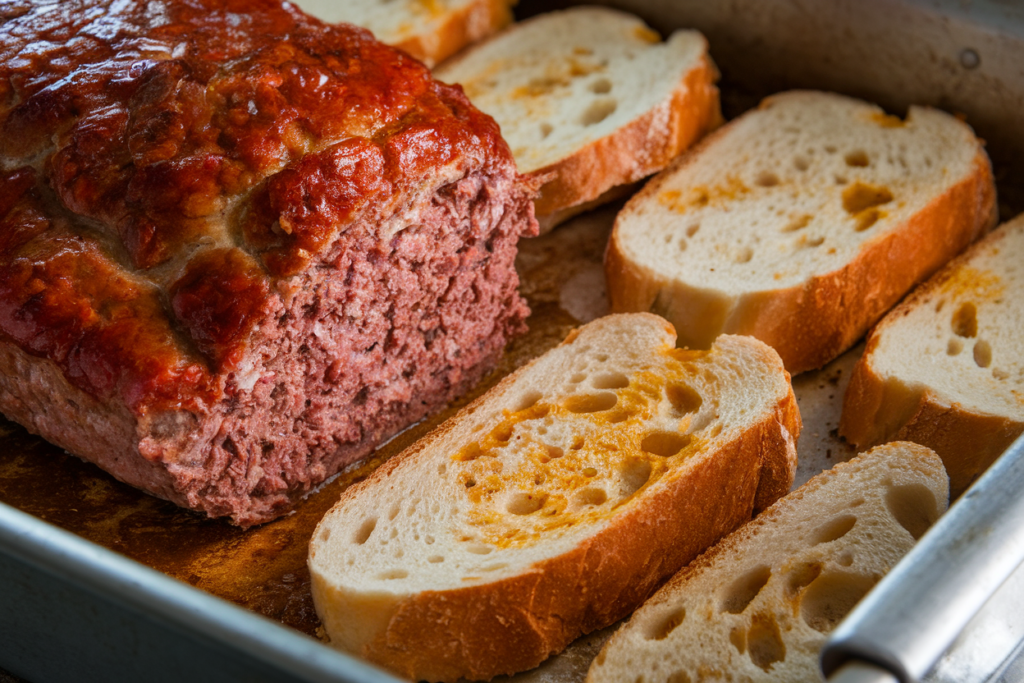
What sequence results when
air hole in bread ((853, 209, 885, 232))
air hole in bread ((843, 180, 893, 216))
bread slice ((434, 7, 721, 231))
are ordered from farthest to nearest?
1. bread slice ((434, 7, 721, 231))
2. air hole in bread ((843, 180, 893, 216))
3. air hole in bread ((853, 209, 885, 232))

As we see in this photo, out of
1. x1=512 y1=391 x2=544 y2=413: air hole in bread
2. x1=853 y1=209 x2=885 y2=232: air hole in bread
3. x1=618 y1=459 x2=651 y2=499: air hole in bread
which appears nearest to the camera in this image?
x1=618 y1=459 x2=651 y2=499: air hole in bread

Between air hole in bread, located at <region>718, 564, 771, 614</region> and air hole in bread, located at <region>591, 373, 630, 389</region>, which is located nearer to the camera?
air hole in bread, located at <region>718, 564, 771, 614</region>

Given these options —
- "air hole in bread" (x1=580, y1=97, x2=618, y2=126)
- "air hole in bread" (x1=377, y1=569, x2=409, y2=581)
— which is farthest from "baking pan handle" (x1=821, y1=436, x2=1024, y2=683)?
"air hole in bread" (x1=580, y1=97, x2=618, y2=126)

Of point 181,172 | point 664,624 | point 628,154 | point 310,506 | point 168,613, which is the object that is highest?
point 181,172

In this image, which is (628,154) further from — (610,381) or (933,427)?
(933,427)

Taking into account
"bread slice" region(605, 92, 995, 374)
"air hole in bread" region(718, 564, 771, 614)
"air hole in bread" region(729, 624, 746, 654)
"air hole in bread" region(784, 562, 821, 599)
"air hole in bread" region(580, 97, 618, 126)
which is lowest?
"air hole in bread" region(718, 564, 771, 614)

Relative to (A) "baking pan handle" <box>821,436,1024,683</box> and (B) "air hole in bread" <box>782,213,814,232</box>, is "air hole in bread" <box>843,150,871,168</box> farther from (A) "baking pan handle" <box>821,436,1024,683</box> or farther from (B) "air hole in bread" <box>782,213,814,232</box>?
(A) "baking pan handle" <box>821,436,1024,683</box>

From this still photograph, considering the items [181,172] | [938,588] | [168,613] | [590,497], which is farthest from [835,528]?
[181,172]
